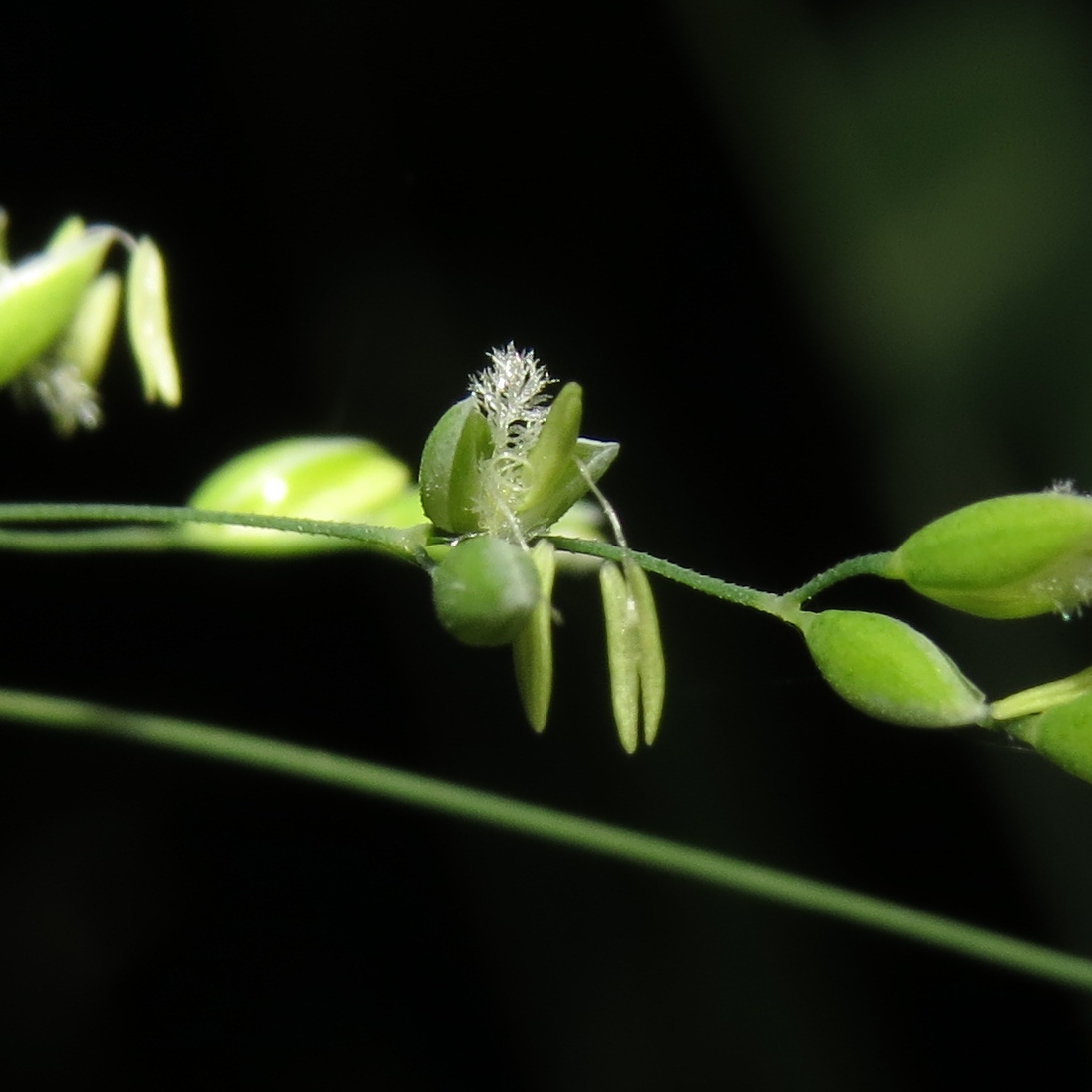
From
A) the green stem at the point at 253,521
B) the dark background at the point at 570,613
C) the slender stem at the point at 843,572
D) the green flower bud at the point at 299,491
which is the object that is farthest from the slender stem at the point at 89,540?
the dark background at the point at 570,613

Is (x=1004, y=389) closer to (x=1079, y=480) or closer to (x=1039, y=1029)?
(x=1079, y=480)

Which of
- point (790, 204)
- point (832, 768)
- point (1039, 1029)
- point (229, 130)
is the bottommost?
point (1039, 1029)

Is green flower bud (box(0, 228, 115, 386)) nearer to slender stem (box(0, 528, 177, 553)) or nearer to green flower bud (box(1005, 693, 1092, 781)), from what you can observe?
slender stem (box(0, 528, 177, 553))

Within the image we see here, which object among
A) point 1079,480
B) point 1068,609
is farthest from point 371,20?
point 1068,609

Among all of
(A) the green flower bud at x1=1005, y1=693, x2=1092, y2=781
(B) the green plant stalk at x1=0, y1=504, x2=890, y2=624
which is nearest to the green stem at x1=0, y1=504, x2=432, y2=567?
(B) the green plant stalk at x1=0, y1=504, x2=890, y2=624

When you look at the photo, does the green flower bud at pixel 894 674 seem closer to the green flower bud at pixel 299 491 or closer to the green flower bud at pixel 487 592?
the green flower bud at pixel 487 592

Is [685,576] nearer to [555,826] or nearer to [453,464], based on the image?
[453,464]
